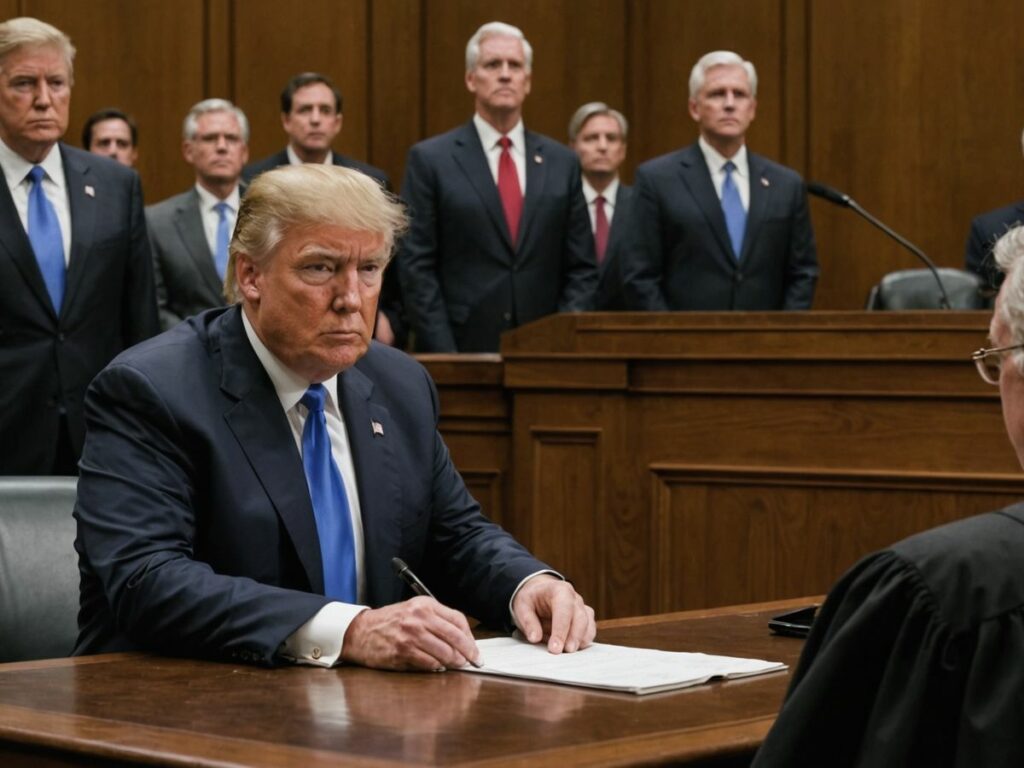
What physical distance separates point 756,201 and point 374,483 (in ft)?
12.0

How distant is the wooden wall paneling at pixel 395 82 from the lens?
8711mm

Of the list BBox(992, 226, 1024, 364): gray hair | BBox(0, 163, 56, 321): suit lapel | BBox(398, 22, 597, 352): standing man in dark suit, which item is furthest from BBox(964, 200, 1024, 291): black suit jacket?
BBox(992, 226, 1024, 364): gray hair

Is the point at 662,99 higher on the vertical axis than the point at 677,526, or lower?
higher

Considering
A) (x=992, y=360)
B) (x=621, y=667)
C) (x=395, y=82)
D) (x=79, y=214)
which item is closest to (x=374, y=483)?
(x=621, y=667)

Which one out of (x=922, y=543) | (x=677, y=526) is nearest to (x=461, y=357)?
(x=677, y=526)

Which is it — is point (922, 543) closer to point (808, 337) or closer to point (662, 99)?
point (808, 337)

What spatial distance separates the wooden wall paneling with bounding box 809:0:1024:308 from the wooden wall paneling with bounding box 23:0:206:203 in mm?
2975

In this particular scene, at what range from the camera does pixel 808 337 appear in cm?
455

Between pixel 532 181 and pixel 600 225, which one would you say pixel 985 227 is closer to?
pixel 600 225

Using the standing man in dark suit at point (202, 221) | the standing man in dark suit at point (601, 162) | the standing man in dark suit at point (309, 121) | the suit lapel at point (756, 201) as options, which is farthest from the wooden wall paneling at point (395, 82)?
the suit lapel at point (756, 201)

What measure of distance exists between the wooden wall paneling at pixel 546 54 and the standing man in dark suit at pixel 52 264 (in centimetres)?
415

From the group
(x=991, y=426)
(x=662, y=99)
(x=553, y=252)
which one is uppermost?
(x=662, y=99)

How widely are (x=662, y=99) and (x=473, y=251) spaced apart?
3.02m

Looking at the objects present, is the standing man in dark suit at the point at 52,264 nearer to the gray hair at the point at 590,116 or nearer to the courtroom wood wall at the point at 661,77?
the courtroom wood wall at the point at 661,77
